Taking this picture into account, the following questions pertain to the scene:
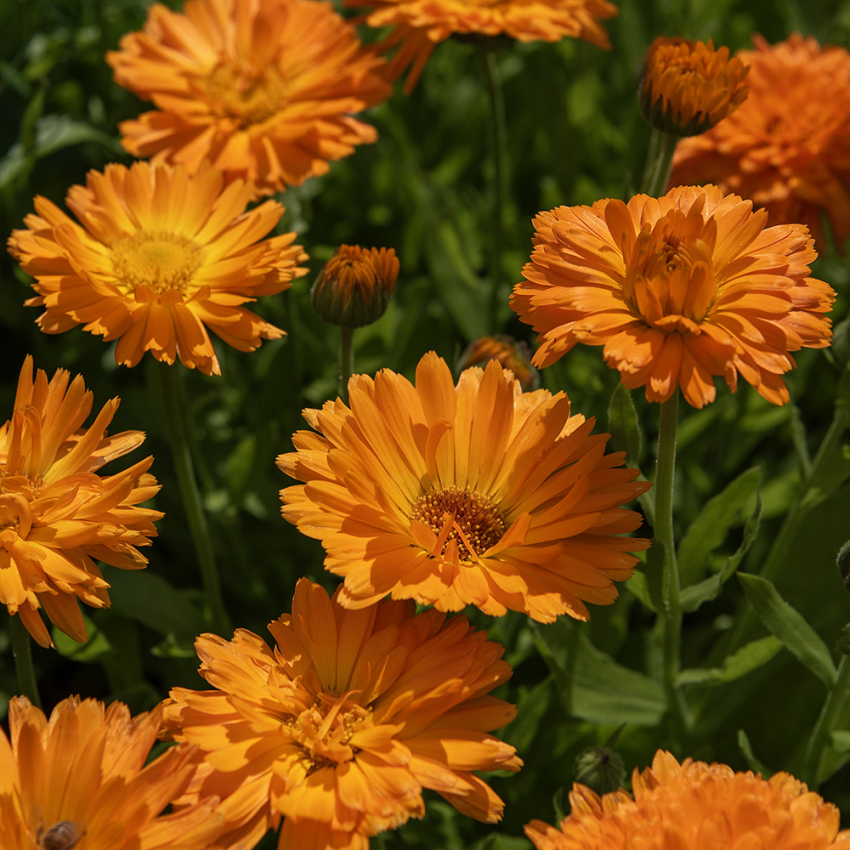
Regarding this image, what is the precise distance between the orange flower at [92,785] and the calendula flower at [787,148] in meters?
1.41

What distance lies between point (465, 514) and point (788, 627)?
478 mm

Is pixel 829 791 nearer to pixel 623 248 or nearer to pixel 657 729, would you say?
pixel 657 729

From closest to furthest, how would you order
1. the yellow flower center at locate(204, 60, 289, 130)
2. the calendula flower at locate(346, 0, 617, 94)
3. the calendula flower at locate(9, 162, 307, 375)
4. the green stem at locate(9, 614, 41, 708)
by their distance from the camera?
the green stem at locate(9, 614, 41, 708) < the calendula flower at locate(9, 162, 307, 375) < the calendula flower at locate(346, 0, 617, 94) < the yellow flower center at locate(204, 60, 289, 130)

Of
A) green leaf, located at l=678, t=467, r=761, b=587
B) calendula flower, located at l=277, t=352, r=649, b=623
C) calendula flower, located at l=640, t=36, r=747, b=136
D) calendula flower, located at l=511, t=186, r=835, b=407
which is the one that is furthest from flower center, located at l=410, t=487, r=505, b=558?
calendula flower, located at l=640, t=36, r=747, b=136

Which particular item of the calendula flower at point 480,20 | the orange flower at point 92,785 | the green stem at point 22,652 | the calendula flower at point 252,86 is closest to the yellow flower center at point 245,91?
the calendula flower at point 252,86

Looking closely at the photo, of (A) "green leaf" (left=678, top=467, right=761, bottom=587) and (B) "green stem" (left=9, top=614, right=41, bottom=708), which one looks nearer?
(B) "green stem" (left=9, top=614, right=41, bottom=708)

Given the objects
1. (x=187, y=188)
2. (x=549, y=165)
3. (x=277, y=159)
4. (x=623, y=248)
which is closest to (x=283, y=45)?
(x=277, y=159)

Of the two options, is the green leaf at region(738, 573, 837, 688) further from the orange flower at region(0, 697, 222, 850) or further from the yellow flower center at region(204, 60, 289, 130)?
the yellow flower center at region(204, 60, 289, 130)

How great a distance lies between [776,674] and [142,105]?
185 centimetres

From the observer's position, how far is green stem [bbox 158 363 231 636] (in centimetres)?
154

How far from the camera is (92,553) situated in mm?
1275

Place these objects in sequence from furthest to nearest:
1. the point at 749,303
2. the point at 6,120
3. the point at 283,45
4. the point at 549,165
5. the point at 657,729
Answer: the point at 549,165 < the point at 6,120 < the point at 283,45 < the point at 657,729 < the point at 749,303

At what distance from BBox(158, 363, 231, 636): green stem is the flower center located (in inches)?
16.4

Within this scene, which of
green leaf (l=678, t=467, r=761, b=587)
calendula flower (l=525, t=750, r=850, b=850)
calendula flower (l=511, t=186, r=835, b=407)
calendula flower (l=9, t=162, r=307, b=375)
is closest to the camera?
calendula flower (l=525, t=750, r=850, b=850)
